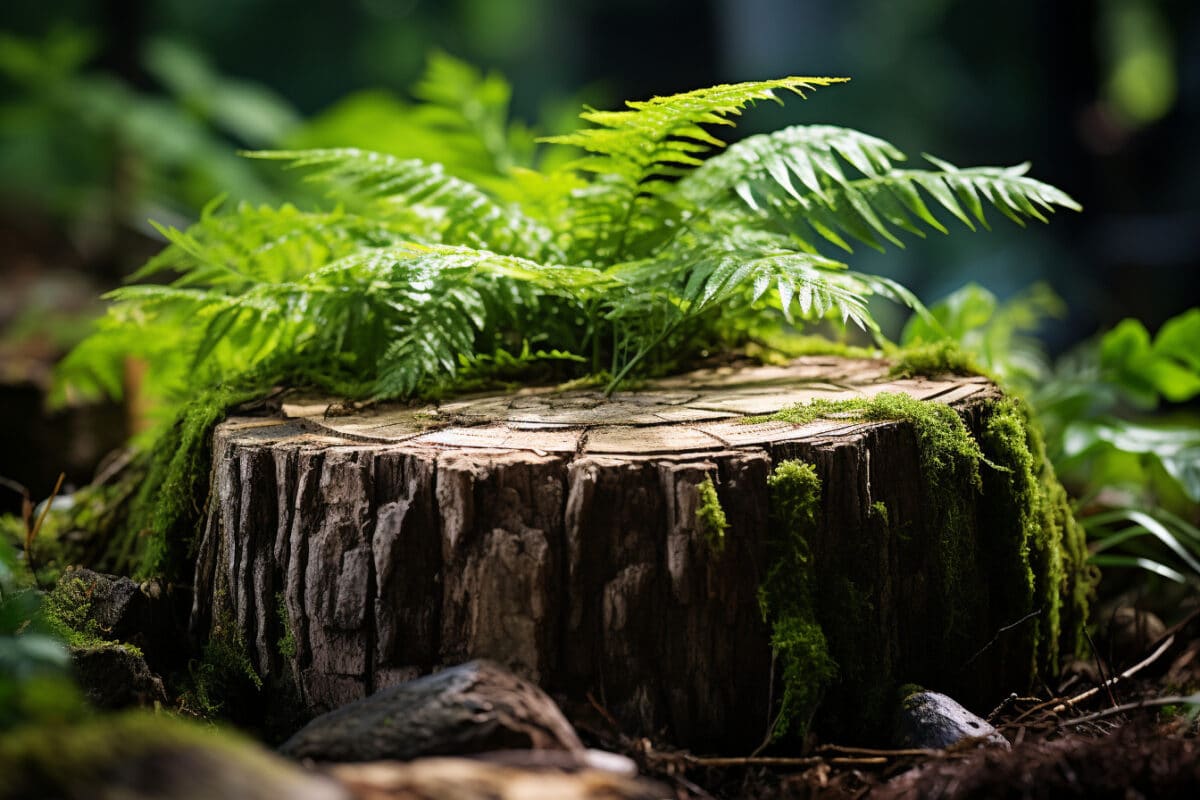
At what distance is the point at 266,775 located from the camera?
37.9 inches

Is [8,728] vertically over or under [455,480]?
under

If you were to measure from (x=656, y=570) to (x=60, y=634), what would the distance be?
3.67ft

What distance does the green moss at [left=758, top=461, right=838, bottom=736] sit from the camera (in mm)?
1599

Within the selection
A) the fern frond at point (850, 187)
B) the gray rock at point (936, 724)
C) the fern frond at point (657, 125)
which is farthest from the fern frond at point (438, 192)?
the gray rock at point (936, 724)

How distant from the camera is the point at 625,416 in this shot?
186 centimetres

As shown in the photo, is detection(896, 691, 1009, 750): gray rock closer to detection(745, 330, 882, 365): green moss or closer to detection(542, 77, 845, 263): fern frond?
detection(745, 330, 882, 365): green moss

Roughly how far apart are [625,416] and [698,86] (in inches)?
343

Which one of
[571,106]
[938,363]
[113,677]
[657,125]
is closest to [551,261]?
[657,125]

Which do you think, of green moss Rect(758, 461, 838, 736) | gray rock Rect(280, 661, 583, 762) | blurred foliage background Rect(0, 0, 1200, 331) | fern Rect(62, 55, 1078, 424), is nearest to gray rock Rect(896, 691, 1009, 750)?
green moss Rect(758, 461, 838, 736)

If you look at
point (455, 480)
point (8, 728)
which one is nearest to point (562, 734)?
point (455, 480)

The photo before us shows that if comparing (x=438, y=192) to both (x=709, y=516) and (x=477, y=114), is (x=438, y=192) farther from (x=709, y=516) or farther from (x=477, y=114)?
(x=709, y=516)

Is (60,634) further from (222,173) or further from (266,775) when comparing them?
(222,173)

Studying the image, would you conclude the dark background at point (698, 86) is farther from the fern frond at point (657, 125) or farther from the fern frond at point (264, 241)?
the fern frond at point (657, 125)

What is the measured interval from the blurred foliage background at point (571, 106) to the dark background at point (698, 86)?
0.03 meters
